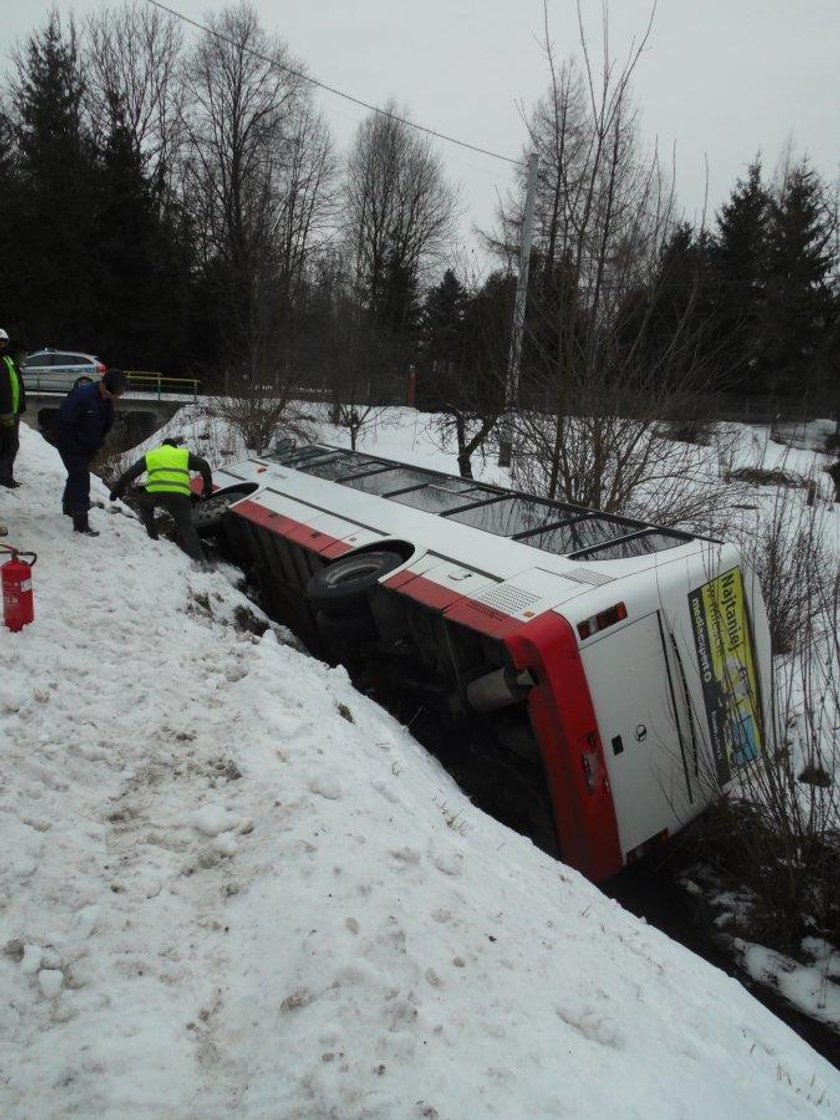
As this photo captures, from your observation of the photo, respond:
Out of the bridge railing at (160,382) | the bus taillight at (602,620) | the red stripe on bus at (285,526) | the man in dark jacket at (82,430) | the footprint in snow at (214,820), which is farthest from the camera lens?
the bridge railing at (160,382)

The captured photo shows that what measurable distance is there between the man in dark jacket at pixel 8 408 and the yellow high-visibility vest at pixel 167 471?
1.30 metres

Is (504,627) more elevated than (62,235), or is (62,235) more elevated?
(62,235)

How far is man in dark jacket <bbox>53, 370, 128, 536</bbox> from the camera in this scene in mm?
6672

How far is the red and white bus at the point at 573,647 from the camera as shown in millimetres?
4672

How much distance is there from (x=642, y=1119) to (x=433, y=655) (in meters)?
3.68

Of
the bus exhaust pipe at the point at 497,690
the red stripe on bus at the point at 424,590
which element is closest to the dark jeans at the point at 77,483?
the red stripe on bus at the point at 424,590

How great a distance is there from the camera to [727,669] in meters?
A: 5.38

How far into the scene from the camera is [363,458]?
9688mm

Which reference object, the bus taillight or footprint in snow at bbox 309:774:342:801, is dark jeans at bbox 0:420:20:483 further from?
the bus taillight

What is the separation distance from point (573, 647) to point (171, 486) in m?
5.00

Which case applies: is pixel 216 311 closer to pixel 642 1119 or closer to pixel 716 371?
pixel 716 371

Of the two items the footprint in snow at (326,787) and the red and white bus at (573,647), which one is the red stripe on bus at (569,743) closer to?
the red and white bus at (573,647)

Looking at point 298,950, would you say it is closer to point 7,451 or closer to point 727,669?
point 727,669

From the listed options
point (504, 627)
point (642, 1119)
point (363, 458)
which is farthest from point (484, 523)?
point (642, 1119)
